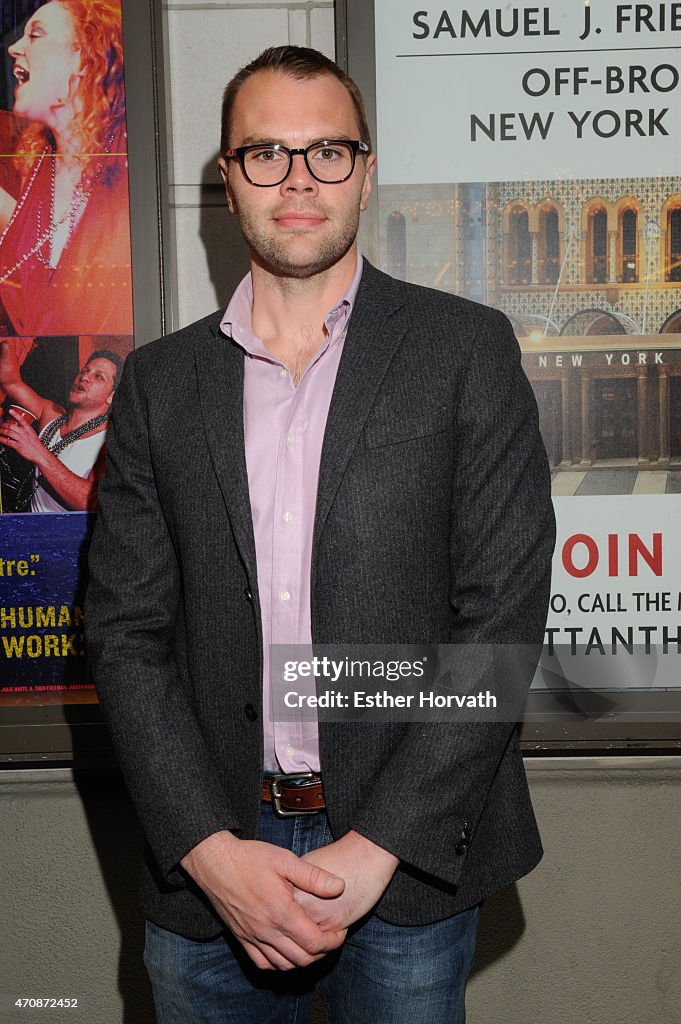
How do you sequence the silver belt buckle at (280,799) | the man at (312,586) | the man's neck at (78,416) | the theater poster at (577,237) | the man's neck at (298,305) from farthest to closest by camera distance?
the man's neck at (78,416) → the theater poster at (577,237) → the man's neck at (298,305) → the silver belt buckle at (280,799) → the man at (312,586)

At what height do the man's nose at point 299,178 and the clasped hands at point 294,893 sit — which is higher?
the man's nose at point 299,178

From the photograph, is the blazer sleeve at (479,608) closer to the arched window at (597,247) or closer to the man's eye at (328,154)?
the man's eye at (328,154)

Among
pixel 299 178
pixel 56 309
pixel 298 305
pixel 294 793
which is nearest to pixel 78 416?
pixel 56 309

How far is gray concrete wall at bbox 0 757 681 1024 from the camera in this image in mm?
2881

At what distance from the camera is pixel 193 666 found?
1906mm

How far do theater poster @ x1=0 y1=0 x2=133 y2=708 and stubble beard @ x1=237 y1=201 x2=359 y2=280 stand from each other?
40.7 inches

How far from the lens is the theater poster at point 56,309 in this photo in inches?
111

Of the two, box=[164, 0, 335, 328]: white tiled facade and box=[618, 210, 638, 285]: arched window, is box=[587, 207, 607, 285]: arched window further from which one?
box=[164, 0, 335, 328]: white tiled facade

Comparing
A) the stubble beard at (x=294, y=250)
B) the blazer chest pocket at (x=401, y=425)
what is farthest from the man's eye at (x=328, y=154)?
the blazer chest pocket at (x=401, y=425)

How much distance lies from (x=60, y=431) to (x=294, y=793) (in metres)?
1.48

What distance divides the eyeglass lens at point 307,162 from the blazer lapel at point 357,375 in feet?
0.69

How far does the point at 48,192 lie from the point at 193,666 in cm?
159

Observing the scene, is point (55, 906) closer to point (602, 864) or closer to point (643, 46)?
point (602, 864)
